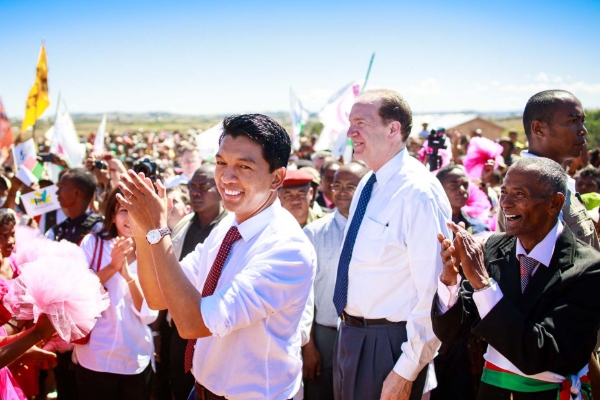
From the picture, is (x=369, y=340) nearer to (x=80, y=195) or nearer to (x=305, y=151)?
(x=80, y=195)

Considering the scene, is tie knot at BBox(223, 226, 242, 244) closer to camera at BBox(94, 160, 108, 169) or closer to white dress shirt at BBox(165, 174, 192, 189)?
white dress shirt at BBox(165, 174, 192, 189)

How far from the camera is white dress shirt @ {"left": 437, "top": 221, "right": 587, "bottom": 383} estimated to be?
2346 mm

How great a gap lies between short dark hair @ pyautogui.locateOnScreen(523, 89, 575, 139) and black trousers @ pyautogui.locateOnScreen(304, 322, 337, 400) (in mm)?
2061

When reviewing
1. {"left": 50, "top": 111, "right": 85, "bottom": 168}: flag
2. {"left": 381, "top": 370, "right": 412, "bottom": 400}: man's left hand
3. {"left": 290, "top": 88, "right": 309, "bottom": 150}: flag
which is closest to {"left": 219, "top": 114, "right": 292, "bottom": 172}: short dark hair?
{"left": 381, "top": 370, "right": 412, "bottom": 400}: man's left hand

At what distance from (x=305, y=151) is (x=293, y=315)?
13862mm

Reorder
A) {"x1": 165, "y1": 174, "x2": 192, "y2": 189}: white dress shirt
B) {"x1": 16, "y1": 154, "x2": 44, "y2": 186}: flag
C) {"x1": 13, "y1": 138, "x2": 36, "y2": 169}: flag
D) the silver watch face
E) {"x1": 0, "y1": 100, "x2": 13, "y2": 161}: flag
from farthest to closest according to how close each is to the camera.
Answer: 1. {"x1": 13, "y1": 138, "x2": 36, "y2": 169}: flag
2. {"x1": 165, "y1": 174, "x2": 192, "y2": 189}: white dress shirt
3. {"x1": 16, "y1": 154, "x2": 44, "y2": 186}: flag
4. {"x1": 0, "y1": 100, "x2": 13, "y2": 161}: flag
5. the silver watch face

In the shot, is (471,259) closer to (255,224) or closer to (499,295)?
(499,295)

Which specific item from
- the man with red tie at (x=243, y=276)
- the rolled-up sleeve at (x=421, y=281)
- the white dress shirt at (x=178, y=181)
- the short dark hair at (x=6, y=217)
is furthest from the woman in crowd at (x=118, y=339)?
the white dress shirt at (x=178, y=181)

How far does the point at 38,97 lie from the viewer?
30.3 feet

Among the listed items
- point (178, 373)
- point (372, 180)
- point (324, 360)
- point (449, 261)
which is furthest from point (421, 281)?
point (178, 373)

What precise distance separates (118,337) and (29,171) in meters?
3.81

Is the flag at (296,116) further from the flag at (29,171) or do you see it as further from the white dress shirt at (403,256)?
the white dress shirt at (403,256)

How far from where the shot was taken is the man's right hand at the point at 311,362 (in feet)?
13.5

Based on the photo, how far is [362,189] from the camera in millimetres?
3297
